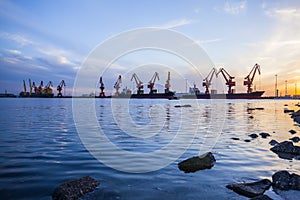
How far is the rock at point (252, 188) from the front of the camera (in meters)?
6.15

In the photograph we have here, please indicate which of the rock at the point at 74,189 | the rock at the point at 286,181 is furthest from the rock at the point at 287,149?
the rock at the point at 74,189

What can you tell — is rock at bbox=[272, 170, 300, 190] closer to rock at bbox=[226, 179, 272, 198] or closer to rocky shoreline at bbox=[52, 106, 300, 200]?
rocky shoreline at bbox=[52, 106, 300, 200]

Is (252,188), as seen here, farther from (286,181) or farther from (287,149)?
(287,149)

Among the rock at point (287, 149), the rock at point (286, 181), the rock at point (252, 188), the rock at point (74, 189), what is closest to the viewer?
the rock at point (74, 189)

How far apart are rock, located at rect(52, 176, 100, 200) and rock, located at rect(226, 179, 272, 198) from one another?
4.14 meters

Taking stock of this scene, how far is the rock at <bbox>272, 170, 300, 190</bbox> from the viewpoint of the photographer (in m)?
6.59

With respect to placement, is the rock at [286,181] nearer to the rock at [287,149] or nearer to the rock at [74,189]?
the rock at [287,149]

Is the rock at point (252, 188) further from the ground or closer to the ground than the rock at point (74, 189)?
closer to the ground

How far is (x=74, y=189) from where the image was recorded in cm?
593

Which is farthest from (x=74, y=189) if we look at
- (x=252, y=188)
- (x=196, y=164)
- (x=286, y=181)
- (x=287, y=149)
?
(x=287, y=149)

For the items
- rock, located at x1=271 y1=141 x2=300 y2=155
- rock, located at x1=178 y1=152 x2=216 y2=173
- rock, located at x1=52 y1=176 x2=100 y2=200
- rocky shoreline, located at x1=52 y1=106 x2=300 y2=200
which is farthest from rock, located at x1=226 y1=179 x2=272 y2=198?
rock, located at x1=271 y1=141 x2=300 y2=155

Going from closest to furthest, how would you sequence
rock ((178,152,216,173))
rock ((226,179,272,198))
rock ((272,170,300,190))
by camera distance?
rock ((226,179,272,198)), rock ((272,170,300,190)), rock ((178,152,216,173))

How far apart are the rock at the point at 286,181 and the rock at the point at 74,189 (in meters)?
5.54

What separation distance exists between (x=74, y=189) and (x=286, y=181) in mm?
6236
